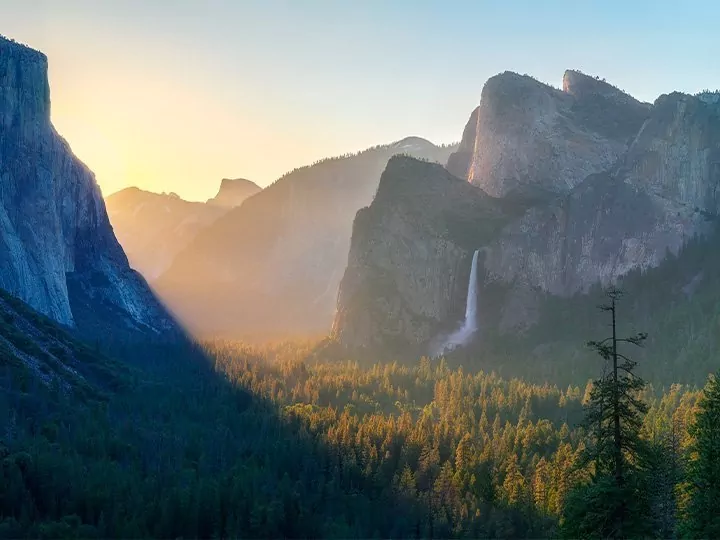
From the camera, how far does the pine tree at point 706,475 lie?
152 feet

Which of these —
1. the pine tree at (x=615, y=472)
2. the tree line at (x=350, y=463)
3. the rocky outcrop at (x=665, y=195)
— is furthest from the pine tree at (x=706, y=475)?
the rocky outcrop at (x=665, y=195)

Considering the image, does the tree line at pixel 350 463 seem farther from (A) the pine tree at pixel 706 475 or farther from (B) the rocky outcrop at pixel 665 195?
(B) the rocky outcrop at pixel 665 195

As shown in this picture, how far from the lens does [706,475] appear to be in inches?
1857

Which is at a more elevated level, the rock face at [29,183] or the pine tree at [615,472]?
the rock face at [29,183]

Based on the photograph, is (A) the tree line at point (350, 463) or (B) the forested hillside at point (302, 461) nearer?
(A) the tree line at point (350, 463)

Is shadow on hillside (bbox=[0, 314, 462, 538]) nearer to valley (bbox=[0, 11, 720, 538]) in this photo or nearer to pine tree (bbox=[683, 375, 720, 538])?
valley (bbox=[0, 11, 720, 538])

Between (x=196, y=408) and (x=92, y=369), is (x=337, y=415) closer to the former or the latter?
(x=196, y=408)

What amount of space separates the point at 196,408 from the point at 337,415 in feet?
74.1

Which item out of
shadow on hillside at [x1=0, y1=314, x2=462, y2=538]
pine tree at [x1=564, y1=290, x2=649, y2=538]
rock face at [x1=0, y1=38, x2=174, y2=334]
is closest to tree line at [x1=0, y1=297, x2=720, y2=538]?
pine tree at [x1=564, y1=290, x2=649, y2=538]

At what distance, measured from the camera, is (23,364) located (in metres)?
127

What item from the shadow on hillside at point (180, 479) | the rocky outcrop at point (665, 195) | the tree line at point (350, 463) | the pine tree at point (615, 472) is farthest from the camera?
the rocky outcrop at point (665, 195)

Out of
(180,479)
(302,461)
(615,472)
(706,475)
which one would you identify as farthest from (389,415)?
(615,472)

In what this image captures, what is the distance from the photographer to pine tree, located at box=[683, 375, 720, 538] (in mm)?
46375

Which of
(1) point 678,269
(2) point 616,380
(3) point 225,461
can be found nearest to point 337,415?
(3) point 225,461
